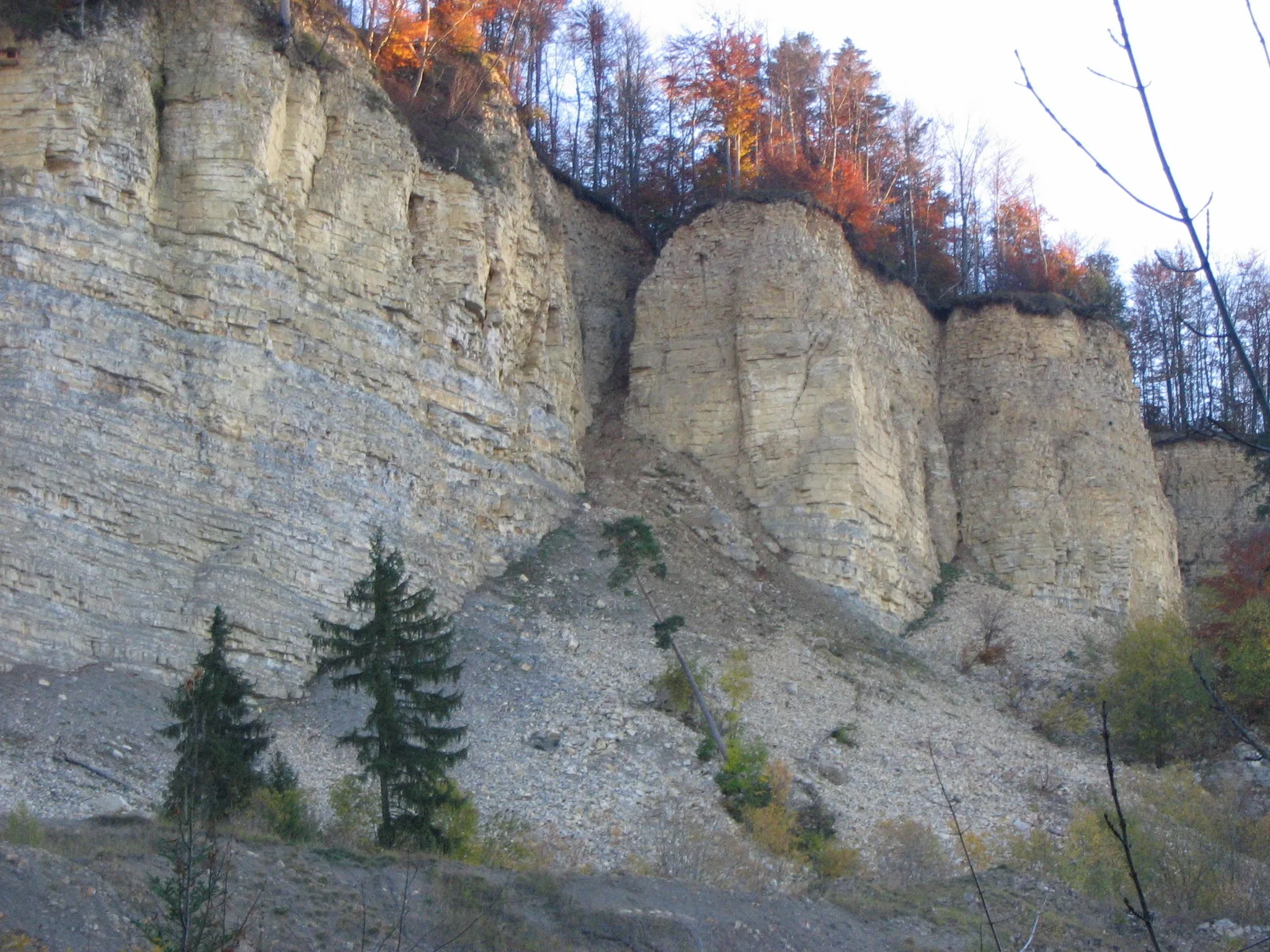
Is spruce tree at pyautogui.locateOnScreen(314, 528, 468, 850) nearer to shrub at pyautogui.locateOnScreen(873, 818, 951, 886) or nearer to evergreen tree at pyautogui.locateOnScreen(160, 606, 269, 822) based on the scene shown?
evergreen tree at pyautogui.locateOnScreen(160, 606, 269, 822)

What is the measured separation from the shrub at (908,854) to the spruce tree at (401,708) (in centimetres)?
572

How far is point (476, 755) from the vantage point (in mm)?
20422

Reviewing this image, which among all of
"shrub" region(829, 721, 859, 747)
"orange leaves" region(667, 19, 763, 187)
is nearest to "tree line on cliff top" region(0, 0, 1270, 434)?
"orange leaves" region(667, 19, 763, 187)

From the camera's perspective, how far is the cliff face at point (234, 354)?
20.6m

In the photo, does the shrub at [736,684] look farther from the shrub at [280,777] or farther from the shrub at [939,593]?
the shrub at [280,777]

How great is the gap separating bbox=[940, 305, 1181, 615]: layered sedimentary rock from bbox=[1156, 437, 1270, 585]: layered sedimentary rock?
2560 millimetres

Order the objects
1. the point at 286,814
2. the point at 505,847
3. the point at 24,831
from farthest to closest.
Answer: the point at 505,847
the point at 286,814
the point at 24,831

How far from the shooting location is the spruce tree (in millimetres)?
16312

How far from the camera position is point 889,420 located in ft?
112

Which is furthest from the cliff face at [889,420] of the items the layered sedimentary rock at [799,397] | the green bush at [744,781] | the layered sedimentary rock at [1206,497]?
the green bush at [744,781]

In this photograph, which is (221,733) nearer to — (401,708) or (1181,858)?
(401,708)

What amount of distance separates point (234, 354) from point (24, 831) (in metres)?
11.8

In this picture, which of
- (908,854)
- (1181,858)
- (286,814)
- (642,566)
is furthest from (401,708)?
(642,566)

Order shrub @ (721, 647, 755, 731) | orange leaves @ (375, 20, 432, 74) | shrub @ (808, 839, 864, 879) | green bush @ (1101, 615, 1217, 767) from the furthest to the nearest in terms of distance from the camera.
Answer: orange leaves @ (375, 20, 432, 74), green bush @ (1101, 615, 1217, 767), shrub @ (721, 647, 755, 731), shrub @ (808, 839, 864, 879)
